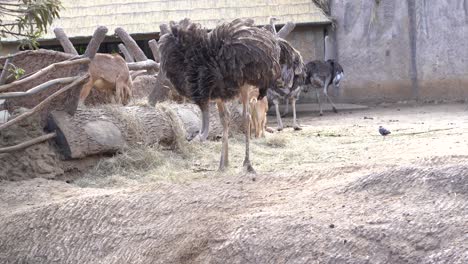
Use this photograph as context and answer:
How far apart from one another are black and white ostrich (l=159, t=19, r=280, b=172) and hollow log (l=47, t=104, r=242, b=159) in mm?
1215

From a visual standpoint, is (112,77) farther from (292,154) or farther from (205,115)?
(292,154)

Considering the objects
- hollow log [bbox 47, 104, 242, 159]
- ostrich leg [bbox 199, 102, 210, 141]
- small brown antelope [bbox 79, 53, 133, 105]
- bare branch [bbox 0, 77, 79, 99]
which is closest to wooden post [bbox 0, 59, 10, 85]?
bare branch [bbox 0, 77, 79, 99]

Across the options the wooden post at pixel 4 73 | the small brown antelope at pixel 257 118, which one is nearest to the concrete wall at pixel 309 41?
the small brown antelope at pixel 257 118

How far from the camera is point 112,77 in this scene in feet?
36.6

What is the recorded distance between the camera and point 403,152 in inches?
370

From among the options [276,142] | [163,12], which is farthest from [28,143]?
[163,12]

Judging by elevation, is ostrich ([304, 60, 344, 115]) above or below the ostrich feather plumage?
below

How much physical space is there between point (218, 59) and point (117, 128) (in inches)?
76.9

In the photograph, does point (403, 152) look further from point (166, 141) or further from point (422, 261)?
point (422, 261)


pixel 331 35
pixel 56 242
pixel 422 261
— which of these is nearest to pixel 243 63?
pixel 56 242

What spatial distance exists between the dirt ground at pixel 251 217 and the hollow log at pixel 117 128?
2.04 ft

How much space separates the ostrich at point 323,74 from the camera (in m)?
18.4

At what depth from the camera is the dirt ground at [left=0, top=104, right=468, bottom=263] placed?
528cm

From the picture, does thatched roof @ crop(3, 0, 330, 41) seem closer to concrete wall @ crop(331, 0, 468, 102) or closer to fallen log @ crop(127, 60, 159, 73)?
concrete wall @ crop(331, 0, 468, 102)
